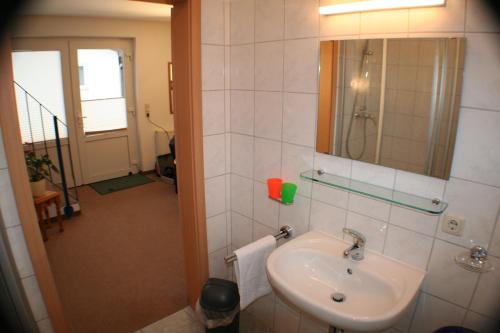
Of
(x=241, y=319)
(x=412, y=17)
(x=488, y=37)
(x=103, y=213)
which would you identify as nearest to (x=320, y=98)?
(x=412, y=17)

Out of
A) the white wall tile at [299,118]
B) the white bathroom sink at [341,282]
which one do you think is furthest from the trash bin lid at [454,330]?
the white wall tile at [299,118]

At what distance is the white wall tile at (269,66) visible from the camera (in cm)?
164

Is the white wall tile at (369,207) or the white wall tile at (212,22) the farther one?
the white wall tile at (212,22)

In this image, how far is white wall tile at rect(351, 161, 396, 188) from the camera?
135 cm

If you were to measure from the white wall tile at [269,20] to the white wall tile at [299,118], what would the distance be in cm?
32

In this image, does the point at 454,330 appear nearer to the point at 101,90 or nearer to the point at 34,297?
the point at 34,297

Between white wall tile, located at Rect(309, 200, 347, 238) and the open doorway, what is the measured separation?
131 centimetres

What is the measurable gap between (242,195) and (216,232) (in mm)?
308

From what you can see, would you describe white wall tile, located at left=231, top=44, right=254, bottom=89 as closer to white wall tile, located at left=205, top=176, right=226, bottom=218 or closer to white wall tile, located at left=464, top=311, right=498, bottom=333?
white wall tile, located at left=205, top=176, right=226, bottom=218

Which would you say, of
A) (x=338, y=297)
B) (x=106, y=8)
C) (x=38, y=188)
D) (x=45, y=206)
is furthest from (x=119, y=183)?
(x=338, y=297)

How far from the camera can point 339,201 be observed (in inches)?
61.1

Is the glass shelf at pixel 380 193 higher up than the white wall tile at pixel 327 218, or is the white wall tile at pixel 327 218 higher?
the glass shelf at pixel 380 193

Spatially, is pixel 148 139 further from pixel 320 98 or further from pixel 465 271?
pixel 465 271

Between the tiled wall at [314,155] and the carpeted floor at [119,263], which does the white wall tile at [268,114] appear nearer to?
the tiled wall at [314,155]
